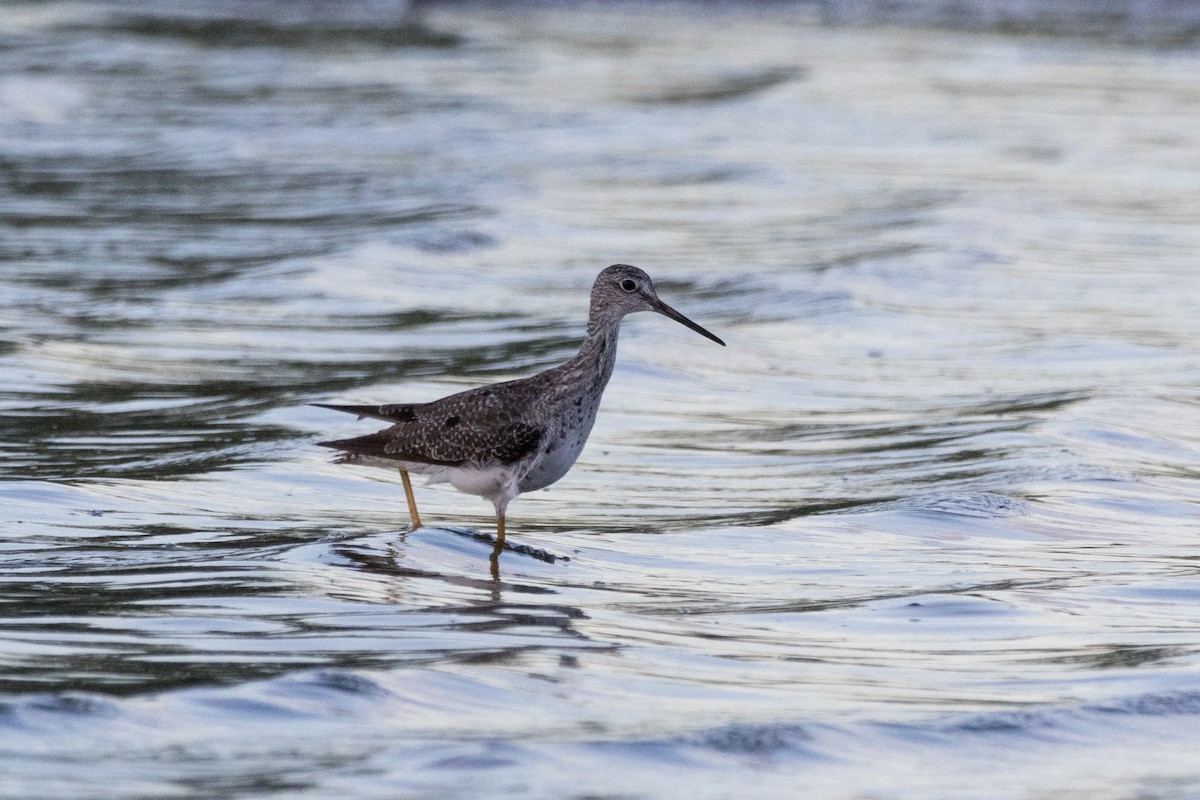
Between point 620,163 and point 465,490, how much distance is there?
547 inches

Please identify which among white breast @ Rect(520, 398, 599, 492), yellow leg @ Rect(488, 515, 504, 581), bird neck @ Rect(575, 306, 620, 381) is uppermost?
bird neck @ Rect(575, 306, 620, 381)

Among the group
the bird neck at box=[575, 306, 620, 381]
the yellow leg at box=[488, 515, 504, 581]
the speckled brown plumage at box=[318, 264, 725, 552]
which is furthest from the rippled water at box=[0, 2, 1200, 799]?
the bird neck at box=[575, 306, 620, 381]

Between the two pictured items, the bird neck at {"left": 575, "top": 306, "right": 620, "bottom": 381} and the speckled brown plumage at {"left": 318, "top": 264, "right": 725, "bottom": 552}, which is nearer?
the speckled brown plumage at {"left": 318, "top": 264, "right": 725, "bottom": 552}

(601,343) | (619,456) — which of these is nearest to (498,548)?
(601,343)

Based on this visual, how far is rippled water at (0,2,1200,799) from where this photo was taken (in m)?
6.55

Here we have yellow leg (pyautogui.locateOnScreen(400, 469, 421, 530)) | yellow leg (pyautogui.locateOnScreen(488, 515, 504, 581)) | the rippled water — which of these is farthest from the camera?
yellow leg (pyautogui.locateOnScreen(400, 469, 421, 530))

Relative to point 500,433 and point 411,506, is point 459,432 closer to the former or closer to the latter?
point 500,433

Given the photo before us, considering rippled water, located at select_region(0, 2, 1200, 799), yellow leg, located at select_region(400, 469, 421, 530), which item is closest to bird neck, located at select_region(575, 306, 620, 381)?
rippled water, located at select_region(0, 2, 1200, 799)

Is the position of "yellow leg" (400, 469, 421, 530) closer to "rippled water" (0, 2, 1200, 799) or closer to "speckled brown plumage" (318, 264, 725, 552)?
"speckled brown plumage" (318, 264, 725, 552)

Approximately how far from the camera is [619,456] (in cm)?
1116

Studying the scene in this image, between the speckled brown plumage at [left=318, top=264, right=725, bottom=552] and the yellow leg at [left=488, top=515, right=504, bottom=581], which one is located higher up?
the speckled brown plumage at [left=318, top=264, right=725, bottom=552]

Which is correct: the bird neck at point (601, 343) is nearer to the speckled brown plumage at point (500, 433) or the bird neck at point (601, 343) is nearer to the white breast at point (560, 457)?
the speckled brown plumage at point (500, 433)

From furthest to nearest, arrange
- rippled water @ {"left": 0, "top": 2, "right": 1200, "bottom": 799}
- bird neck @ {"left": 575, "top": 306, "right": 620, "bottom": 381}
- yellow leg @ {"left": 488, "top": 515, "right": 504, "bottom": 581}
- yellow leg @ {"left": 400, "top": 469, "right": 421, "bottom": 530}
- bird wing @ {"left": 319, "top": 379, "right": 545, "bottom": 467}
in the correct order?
bird neck @ {"left": 575, "top": 306, "right": 620, "bottom": 381}
yellow leg @ {"left": 400, "top": 469, "right": 421, "bottom": 530}
bird wing @ {"left": 319, "top": 379, "right": 545, "bottom": 467}
yellow leg @ {"left": 488, "top": 515, "right": 504, "bottom": 581}
rippled water @ {"left": 0, "top": 2, "right": 1200, "bottom": 799}

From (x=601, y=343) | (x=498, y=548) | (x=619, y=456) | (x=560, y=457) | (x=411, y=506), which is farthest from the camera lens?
(x=619, y=456)
